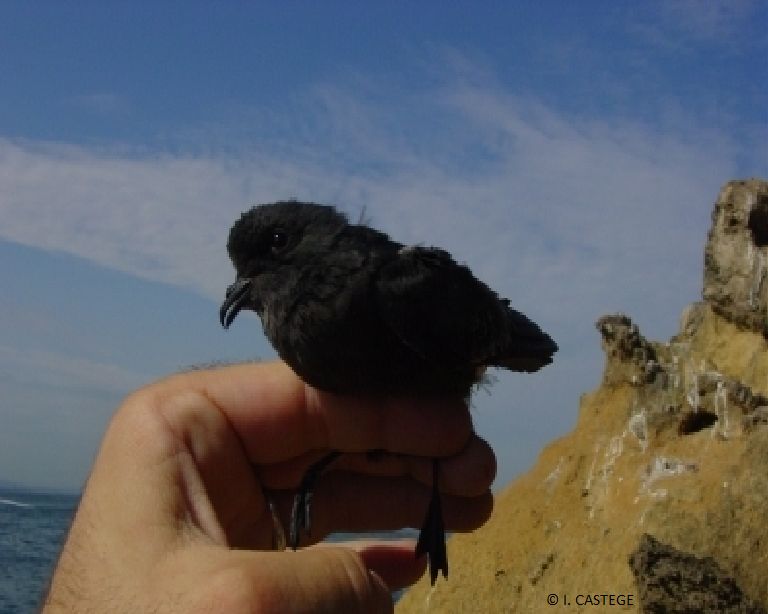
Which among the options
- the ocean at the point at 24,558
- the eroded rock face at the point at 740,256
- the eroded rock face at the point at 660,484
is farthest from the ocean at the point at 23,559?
the eroded rock face at the point at 740,256

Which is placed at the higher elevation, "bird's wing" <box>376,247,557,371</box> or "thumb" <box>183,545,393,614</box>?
"bird's wing" <box>376,247,557,371</box>

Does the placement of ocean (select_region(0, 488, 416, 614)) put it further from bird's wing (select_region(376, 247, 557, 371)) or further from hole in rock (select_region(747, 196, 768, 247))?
hole in rock (select_region(747, 196, 768, 247))

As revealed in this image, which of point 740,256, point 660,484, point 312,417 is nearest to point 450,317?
point 312,417

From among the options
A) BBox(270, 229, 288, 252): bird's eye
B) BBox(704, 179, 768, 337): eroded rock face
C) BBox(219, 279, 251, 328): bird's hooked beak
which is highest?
BBox(704, 179, 768, 337): eroded rock face

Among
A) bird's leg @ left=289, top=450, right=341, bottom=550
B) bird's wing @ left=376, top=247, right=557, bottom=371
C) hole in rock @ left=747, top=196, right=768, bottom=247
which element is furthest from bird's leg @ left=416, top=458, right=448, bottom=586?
hole in rock @ left=747, top=196, right=768, bottom=247

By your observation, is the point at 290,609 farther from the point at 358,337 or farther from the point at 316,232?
the point at 316,232

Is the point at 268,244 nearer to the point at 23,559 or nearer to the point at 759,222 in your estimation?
the point at 759,222

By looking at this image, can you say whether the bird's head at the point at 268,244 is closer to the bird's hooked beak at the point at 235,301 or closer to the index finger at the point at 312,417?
the bird's hooked beak at the point at 235,301
